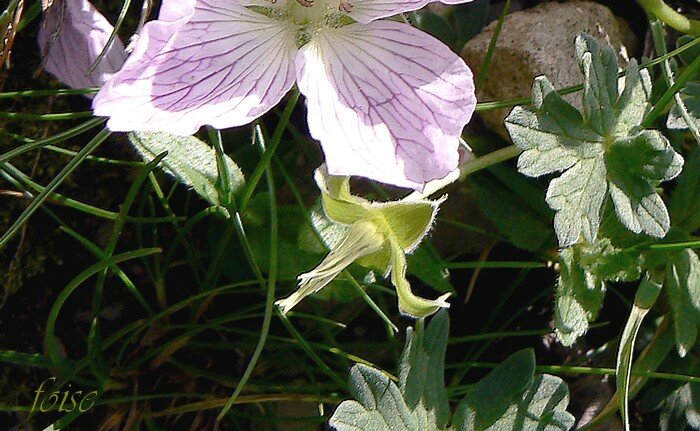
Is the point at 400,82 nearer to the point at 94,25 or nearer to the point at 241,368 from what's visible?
the point at 94,25

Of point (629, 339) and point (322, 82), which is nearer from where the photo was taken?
point (322, 82)

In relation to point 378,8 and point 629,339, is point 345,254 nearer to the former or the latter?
point 378,8

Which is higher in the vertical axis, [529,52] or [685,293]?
[529,52]

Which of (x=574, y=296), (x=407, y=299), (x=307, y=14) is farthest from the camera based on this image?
(x=574, y=296)

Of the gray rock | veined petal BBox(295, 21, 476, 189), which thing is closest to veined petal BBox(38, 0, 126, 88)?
veined petal BBox(295, 21, 476, 189)

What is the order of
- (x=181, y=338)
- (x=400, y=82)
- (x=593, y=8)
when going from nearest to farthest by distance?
1. (x=400, y=82)
2. (x=181, y=338)
3. (x=593, y=8)

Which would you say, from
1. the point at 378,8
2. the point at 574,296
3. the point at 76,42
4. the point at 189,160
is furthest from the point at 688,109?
the point at 76,42

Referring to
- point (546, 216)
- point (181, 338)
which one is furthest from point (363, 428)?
point (546, 216)

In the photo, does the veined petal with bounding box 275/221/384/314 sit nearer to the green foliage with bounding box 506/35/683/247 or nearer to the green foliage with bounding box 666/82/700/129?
the green foliage with bounding box 506/35/683/247
